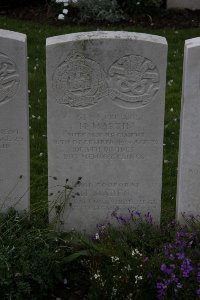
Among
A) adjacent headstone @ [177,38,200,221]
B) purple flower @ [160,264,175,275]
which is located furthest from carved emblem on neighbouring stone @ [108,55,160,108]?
purple flower @ [160,264,175,275]

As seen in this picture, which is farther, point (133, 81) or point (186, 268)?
point (133, 81)

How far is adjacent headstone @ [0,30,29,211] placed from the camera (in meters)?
4.88

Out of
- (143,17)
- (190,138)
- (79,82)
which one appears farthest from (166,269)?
(143,17)

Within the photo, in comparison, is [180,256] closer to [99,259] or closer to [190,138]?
[99,259]

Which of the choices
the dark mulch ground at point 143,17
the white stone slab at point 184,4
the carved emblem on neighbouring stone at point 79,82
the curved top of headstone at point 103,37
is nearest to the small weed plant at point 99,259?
the carved emblem on neighbouring stone at point 79,82

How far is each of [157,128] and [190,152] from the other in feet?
1.11

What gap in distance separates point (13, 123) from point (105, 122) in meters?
0.72

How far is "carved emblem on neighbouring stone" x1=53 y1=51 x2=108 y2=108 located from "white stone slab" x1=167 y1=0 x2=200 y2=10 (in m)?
7.15

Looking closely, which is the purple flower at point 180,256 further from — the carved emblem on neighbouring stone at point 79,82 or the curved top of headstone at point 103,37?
the curved top of headstone at point 103,37

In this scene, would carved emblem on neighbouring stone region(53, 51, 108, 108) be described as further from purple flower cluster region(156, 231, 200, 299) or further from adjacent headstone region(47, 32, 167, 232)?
purple flower cluster region(156, 231, 200, 299)

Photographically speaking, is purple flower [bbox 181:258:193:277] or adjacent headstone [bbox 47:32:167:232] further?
adjacent headstone [bbox 47:32:167:232]

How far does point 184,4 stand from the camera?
11688mm

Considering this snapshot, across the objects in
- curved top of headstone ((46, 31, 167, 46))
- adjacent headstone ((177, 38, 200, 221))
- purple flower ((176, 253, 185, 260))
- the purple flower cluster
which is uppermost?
curved top of headstone ((46, 31, 167, 46))

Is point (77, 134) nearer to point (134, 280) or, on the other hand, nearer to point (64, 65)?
point (64, 65)
